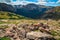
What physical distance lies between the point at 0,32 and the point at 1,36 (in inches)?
236

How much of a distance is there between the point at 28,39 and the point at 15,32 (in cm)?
2035

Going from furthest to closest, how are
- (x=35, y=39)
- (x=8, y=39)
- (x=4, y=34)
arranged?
(x=4, y=34) → (x=8, y=39) → (x=35, y=39)

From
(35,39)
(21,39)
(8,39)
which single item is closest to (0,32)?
(8,39)

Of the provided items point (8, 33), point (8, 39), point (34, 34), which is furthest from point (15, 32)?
point (34, 34)

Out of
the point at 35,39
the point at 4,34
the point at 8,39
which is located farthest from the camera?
the point at 4,34

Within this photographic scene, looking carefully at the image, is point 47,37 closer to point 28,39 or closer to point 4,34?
point 28,39

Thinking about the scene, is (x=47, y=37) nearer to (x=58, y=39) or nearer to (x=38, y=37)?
(x=38, y=37)

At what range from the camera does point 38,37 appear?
321 feet

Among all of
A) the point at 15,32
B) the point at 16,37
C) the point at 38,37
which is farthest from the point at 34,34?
the point at 15,32

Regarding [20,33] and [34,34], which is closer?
[34,34]

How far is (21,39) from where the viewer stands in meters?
102

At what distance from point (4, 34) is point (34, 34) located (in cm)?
2113

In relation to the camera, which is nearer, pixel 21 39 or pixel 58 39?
pixel 21 39

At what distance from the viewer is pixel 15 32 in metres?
117
